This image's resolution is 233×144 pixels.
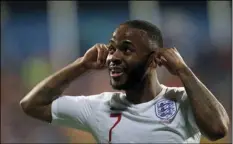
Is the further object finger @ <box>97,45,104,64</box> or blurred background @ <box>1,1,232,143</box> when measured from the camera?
blurred background @ <box>1,1,232,143</box>

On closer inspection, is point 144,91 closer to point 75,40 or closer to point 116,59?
point 116,59

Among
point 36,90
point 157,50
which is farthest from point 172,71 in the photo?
point 36,90

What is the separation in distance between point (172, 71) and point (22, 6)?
2.44 meters

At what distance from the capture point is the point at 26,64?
3.39 metres

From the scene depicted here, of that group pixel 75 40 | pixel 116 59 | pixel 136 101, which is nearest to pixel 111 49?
pixel 116 59

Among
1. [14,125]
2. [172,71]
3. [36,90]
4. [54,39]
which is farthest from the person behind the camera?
[54,39]

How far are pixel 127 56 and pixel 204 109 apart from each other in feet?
0.70

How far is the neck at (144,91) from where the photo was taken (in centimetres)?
122

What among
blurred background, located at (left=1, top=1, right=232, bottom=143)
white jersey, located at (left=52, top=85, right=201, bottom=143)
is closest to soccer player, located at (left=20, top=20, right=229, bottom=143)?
white jersey, located at (left=52, top=85, right=201, bottom=143)

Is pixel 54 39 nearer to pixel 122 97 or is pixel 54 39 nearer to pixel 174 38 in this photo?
pixel 174 38

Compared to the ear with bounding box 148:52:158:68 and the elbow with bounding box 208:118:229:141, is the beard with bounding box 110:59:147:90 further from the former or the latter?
the elbow with bounding box 208:118:229:141

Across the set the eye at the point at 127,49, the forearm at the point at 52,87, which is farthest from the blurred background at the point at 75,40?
the eye at the point at 127,49

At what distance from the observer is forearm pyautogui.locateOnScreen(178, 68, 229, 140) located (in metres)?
1.10

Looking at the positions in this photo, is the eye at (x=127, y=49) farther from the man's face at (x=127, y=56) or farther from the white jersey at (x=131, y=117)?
the white jersey at (x=131, y=117)
